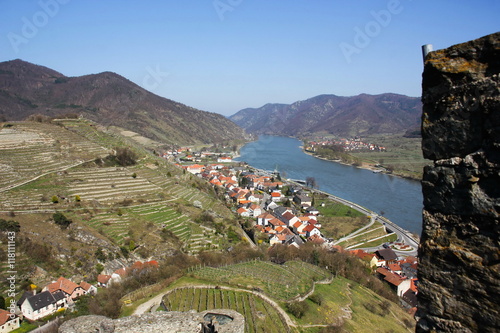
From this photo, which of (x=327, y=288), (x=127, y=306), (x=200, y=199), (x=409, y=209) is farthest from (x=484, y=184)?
(x=409, y=209)

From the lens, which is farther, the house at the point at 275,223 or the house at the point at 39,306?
the house at the point at 275,223

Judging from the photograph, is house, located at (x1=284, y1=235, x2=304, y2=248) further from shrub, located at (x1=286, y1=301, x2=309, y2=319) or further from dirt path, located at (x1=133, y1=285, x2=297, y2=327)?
shrub, located at (x1=286, y1=301, x2=309, y2=319)

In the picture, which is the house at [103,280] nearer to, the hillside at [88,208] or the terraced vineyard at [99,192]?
the hillside at [88,208]

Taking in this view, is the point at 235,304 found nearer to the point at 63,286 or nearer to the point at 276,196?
the point at 63,286

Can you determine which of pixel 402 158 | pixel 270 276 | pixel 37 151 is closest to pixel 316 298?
pixel 270 276

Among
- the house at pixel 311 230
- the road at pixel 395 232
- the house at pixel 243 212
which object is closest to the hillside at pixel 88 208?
the house at pixel 243 212

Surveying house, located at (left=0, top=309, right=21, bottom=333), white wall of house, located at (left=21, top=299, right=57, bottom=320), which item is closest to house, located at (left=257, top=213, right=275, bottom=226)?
white wall of house, located at (left=21, top=299, right=57, bottom=320)
